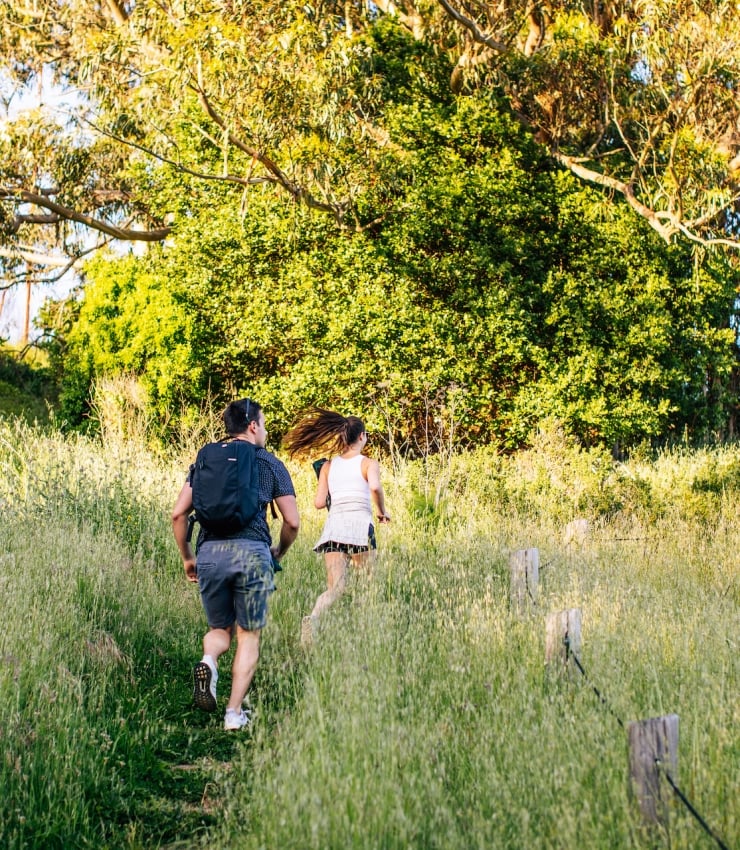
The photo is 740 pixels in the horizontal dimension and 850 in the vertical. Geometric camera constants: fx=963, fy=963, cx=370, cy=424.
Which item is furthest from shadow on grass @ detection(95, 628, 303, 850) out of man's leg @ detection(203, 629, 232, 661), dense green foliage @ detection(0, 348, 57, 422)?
dense green foliage @ detection(0, 348, 57, 422)

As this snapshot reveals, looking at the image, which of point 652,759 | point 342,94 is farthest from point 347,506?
point 342,94

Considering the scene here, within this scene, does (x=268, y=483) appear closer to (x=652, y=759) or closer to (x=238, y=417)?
(x=238, y=417)

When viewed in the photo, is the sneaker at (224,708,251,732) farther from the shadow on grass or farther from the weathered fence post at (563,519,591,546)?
the weathered fence post at (563,519,591,546)

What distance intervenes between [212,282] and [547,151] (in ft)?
17.5

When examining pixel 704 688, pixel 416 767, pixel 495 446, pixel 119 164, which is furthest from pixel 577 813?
pixel 119 164

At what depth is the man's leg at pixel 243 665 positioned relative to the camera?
4.82 metres

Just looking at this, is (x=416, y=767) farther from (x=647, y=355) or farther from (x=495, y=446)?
(x=647, y=355)

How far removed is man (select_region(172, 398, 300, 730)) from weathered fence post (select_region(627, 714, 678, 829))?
222 cm

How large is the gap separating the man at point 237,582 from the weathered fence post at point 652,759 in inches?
87.6

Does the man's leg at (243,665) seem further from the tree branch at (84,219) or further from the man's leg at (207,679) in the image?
the tree branch at (84,219)

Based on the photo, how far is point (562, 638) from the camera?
4.67 metres

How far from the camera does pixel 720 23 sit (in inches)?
451

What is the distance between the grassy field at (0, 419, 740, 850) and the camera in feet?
11.4

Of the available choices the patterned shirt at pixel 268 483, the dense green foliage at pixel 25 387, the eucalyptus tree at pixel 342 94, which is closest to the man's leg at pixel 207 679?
the patterned shirt at pixel 268 483
